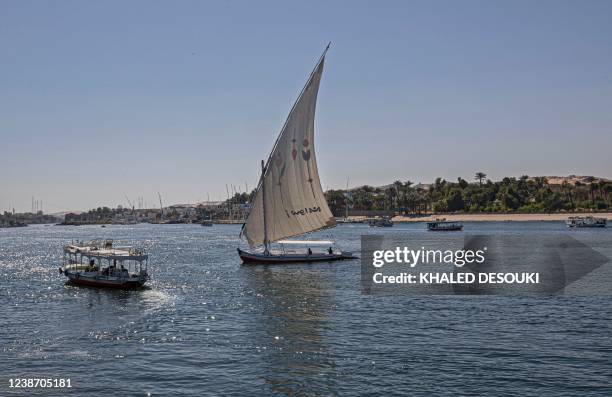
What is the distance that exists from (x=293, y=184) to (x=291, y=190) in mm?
844

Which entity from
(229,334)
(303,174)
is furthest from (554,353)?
(303,174)

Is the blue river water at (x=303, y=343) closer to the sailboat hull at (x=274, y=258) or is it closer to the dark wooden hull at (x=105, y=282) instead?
the dark wooden hull at (x=105, y=282)

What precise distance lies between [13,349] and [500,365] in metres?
28.0

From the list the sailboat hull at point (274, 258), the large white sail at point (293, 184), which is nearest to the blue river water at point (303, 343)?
the large white sail at point (293, 184)

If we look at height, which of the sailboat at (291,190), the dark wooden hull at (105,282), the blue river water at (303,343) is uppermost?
the sailboat at (291,190)

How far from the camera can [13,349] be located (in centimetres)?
4053

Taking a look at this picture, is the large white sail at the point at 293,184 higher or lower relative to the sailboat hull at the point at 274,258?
higher

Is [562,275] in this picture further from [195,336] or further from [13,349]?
[13,349]

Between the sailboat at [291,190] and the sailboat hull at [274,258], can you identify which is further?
the sailboat hull at [274,258]

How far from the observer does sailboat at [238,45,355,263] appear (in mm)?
89688

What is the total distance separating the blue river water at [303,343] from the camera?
32469 mm

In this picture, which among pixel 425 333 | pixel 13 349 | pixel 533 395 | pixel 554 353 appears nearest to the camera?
pixel 533 395

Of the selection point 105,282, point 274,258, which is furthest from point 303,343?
point 274,258

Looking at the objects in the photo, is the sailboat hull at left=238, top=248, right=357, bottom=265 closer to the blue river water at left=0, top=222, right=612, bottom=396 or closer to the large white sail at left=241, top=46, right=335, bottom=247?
the large white sail at left=241, top=46, right=335, bottom=247
